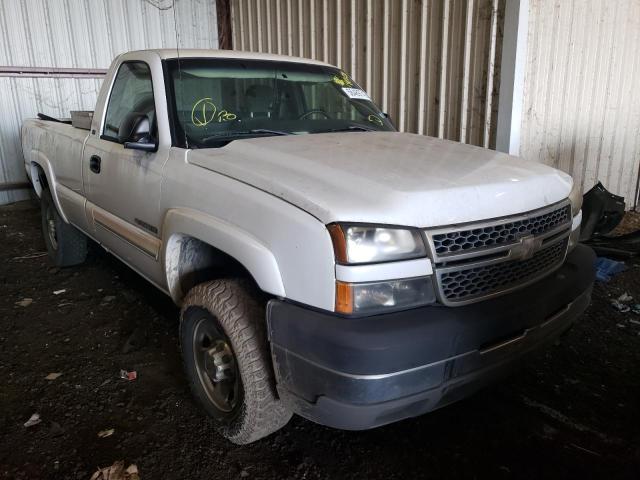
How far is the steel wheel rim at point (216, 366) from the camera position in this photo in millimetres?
2328

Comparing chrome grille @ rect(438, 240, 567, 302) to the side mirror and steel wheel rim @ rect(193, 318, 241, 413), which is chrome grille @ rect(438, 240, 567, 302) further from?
the side mirror

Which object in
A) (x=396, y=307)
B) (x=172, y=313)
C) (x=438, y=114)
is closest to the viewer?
(x=396, y=307)

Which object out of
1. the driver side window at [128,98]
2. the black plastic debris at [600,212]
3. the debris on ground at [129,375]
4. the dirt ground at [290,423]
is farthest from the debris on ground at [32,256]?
the black plastic debris at [600,212]

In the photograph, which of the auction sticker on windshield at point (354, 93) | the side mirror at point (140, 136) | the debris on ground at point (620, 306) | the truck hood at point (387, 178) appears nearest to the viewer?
the truck hood at point (387, 178)

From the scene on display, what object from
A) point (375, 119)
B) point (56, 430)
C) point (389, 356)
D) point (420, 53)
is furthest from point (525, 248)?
point (420, 53)

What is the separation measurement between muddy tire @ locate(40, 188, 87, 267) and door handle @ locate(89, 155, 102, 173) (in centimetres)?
132

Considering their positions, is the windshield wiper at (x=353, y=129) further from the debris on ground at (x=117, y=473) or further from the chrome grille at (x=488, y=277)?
the debris on ground at (x=117, y=473)

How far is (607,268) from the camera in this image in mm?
4488

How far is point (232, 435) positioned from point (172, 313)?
5.85 ft

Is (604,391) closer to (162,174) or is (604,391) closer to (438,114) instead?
(162,174)

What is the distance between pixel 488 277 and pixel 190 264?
1516 mm

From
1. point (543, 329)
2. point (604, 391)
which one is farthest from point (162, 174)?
point (604, 391)

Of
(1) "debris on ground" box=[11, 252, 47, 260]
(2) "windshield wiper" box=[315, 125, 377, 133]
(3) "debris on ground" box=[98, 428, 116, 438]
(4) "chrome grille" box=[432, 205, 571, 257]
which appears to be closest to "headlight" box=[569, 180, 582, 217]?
(4) "chrome grille" box=[432, 205, 571, 257]

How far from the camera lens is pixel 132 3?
8.33 metres
